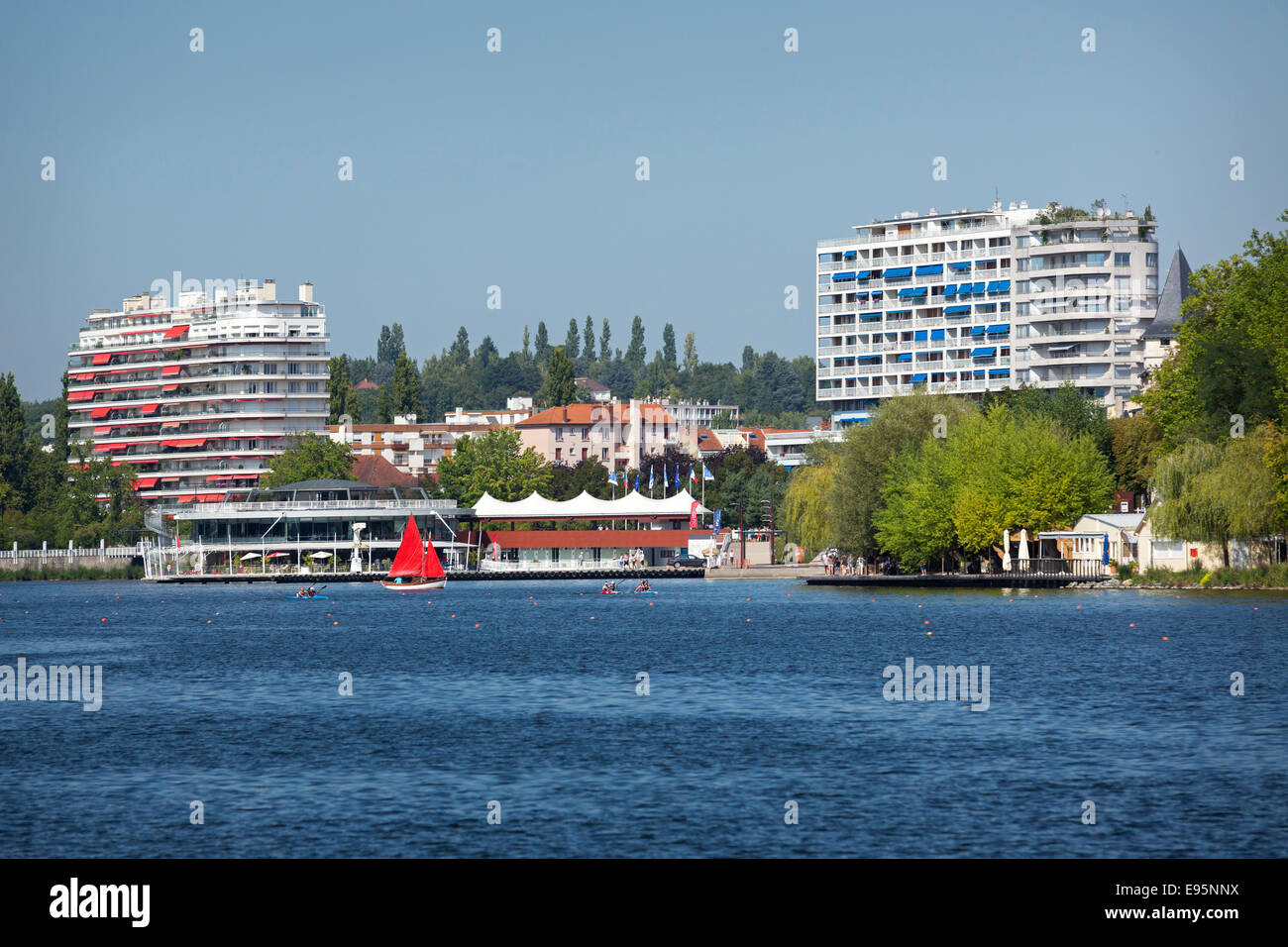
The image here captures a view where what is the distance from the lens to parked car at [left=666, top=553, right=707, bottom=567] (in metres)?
173

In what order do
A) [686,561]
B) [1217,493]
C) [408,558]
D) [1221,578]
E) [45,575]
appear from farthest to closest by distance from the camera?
[45,575]
[686,561]
[408,558]
[1221,578]
[1217,493]

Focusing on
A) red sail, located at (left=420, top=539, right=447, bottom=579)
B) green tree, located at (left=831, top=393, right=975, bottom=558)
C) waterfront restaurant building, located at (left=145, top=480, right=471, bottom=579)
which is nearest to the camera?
green tree, located at (left=831, top=393, right=975, bottom=558)

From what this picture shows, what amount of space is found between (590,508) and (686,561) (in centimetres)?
1342

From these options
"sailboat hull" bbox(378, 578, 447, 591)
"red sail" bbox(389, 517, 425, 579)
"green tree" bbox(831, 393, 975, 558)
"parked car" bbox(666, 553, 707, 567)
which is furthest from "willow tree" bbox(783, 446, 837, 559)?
"parked car" bbox(666, 553, 707, 567)

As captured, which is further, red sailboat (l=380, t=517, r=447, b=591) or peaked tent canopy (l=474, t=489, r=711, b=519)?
peaked tent canopy (l=474, t=489, r=711, b=519)

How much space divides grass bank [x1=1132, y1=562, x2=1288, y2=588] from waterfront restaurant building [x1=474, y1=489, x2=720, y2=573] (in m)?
76.2

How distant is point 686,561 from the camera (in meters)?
175

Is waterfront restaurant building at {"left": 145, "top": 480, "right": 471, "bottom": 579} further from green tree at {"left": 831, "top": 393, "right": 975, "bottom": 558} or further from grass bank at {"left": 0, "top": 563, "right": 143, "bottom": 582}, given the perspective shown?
green tree at {"left": 831, "top": 393, "right": 975, "bottom": 558}

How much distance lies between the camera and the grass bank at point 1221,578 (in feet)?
303

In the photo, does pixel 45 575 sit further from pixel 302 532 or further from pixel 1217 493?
pixel 1217 493

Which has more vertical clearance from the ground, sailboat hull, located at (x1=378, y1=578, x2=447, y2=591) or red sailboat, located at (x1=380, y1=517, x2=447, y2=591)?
red sailboat, located at (x1=380, y1=517, x2=447, y2=591)

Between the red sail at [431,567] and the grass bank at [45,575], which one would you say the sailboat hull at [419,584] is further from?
the grass bank at [45,575]

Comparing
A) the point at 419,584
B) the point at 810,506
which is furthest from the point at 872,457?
the point at 419,584

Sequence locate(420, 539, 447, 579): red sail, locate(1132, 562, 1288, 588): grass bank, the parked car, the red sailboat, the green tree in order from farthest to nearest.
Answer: the parked car
locate(420, 539, 447, 579): red sail
the red sailboat
the green tree
locate(1132, 562, 1288, 588): grass bank
